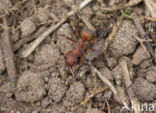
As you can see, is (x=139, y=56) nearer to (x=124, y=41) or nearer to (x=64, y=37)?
(x=124, y=41)

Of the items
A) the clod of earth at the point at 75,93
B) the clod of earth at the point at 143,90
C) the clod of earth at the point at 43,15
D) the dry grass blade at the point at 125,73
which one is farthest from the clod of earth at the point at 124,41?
the clod of earth at the point at 43,15

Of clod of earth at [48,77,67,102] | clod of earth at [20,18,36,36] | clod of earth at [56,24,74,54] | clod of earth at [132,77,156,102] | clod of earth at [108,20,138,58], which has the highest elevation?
clod of earth at [20,18,36,36]

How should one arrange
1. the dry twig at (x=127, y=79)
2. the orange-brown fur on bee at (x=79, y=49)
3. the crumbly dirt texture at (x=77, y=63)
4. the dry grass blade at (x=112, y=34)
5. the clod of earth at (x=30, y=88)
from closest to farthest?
the dry twig at (x=127, y=79) → the crumbly dirt texture at (x=77, y=63) → the dry grass blade at (x=112, y=34) → the clod of earth at (x=30, y=88) → the orange-brown fur on bee at (x=79, y=49)

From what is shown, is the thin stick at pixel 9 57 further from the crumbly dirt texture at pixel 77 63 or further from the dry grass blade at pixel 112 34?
the dry grass blade at pixel 112 34

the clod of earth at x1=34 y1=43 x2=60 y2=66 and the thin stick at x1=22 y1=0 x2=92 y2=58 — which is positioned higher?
the thin stick at x1=22 y1=0 x2=92 y2=58

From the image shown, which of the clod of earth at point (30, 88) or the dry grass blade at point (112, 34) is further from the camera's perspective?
the clod of earth at point (30, 88)

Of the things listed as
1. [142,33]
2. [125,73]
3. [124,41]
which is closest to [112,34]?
[124,41]

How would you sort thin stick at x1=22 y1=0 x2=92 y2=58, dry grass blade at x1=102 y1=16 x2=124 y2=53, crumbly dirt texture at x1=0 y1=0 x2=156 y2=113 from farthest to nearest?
thin stick at x1=22 y1=0 x2=92 y2=58, dry grass blade at x1=102 y1=16 x2=124 y2=53, crumbly dirt texture at x1=0 y1=0 x2=156 y2=113

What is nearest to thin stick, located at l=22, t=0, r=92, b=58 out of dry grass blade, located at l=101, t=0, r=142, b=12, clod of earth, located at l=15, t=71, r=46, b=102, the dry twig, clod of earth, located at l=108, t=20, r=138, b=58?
clod of earth, located at l=15, t=71, r=46, b=102

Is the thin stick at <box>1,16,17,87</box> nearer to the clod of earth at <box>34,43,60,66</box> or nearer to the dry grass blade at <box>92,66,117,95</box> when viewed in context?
the clod of earth at <box>34,43,60,66</box>
